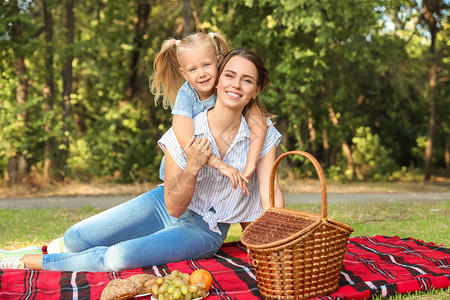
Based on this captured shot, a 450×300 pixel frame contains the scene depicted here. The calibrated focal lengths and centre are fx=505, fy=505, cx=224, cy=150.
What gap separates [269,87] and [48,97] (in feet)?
15.7

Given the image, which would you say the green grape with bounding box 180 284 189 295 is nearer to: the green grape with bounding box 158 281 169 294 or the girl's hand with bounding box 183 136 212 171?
the green grape with bounding box 158 281 169 294

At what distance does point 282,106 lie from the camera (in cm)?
982

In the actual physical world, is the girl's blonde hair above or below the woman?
above

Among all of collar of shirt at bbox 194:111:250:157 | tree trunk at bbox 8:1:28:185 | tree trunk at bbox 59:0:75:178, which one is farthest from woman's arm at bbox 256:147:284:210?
tree trunk at bbox 59:0:75:178

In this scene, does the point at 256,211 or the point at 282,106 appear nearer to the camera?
the point at 256,211

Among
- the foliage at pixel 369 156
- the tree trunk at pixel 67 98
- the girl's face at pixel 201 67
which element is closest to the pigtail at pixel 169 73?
the girl's face at pixel 201 67

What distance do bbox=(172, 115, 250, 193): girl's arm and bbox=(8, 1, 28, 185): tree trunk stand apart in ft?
23.8

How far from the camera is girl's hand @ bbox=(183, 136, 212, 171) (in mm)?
2980

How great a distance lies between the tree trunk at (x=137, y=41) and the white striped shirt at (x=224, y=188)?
30.4 ft

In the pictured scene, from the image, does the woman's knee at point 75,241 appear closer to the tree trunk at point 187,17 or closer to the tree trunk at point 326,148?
the tree trunk at point 187,17

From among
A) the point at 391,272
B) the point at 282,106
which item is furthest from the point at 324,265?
the point at 282,106

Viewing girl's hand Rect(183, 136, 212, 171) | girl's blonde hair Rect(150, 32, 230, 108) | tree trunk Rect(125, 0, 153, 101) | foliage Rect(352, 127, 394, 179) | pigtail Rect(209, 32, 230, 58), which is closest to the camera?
girl's hand Rect(183, 136, 212, 171)

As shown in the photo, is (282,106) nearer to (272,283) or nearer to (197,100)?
(197,100)

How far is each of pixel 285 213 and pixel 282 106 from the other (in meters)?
7.27
